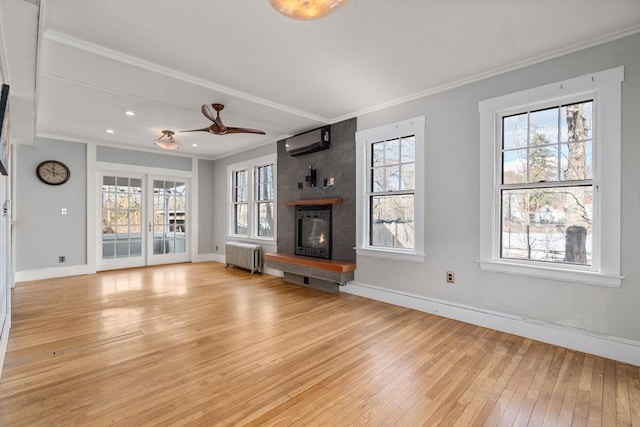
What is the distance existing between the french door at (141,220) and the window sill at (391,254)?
4.99 metres

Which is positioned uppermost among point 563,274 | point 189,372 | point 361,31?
point 361,31

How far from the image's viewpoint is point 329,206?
4.86m

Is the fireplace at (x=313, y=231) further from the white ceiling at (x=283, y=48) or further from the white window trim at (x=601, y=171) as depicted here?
the white window trim at (x=601, y=171)

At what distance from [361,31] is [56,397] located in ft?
11.3

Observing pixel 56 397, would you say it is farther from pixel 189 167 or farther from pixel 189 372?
pixel 189 167

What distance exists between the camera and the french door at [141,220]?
6.36 m

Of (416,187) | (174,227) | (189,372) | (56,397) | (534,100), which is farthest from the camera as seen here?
(174,227)

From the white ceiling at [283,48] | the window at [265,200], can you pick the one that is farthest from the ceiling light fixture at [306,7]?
the window at [265,200]

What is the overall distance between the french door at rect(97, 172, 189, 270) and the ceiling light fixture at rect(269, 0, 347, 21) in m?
6.26

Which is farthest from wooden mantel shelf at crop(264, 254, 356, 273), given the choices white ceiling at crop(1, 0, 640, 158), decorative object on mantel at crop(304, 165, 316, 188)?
white ceiling at crop(1, 0, 640, 158)

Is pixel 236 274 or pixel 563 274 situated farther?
pixel 236 274

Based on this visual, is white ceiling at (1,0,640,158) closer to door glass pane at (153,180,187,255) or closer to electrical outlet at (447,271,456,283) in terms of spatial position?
electrical outlet at (447,271,456,283)

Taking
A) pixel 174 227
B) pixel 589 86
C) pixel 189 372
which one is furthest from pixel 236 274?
pixel 589 86

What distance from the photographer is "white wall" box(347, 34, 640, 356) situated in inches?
96.8
